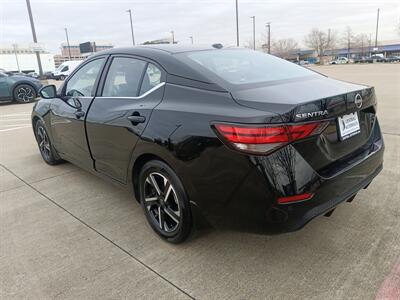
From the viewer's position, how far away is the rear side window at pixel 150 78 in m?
2.79

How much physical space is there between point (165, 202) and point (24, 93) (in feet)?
44.8

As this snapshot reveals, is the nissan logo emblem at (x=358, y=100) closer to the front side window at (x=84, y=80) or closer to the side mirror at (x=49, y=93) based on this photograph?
the front side window at (x=84, y=80)

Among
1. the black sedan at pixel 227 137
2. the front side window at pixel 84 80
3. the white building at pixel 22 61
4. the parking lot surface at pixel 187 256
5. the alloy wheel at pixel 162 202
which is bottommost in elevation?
the parking lot surface at pixel 187 256

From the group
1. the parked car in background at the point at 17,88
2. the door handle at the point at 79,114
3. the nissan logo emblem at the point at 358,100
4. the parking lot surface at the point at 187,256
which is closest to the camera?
the parking lot surface at the point at 187,256

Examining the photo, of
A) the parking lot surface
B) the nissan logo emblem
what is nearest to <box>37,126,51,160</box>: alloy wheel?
the parking lot surface

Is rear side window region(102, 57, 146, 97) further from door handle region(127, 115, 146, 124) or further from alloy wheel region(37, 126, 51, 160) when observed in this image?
alloy wheel region(37, 126, 51, 160)

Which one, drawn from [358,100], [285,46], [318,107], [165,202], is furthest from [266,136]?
[285,46]

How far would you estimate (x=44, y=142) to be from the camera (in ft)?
16.7

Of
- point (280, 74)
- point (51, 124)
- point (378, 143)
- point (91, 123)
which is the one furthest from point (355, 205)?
point (51, 124)

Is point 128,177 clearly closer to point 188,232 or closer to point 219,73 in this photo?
point 188,232

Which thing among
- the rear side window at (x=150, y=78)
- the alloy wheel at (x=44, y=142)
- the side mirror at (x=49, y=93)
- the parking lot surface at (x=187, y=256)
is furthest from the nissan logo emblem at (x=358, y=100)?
the alloy wheel at (x=44, y=142)

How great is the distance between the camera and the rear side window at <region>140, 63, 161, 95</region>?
279 cm

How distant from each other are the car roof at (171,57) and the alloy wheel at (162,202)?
798mm

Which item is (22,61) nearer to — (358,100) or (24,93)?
(24,93)
